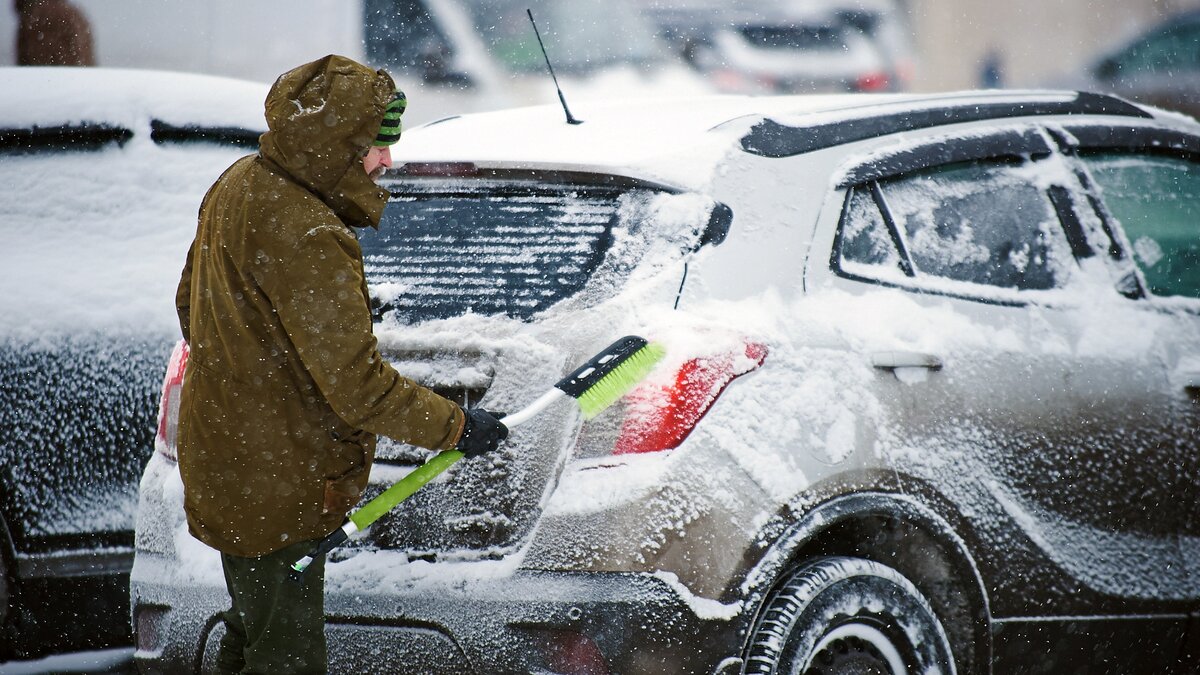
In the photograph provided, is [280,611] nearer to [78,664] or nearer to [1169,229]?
[78,664]

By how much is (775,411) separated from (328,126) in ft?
3.49

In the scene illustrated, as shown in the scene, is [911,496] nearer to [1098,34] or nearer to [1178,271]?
[1178,271]

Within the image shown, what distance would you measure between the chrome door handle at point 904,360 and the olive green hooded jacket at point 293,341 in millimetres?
970

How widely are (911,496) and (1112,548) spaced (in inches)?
31.1

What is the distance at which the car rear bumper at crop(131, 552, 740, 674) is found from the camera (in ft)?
9.23

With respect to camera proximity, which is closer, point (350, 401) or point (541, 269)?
point (350, 401)

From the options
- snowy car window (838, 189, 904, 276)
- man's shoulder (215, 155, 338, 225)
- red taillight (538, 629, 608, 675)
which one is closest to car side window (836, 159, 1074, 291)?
snowy car window (838, 189, 904, 276)

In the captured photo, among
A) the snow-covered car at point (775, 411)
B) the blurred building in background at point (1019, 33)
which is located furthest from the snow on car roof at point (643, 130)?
the blurred building in background at point (1019, 33)

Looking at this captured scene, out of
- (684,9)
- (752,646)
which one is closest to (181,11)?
(684,9)

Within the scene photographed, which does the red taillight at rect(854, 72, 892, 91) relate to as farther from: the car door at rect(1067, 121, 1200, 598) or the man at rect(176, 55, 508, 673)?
the man at rect(176, 55, 508, 673)

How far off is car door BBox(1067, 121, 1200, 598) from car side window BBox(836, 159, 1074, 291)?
256 mm

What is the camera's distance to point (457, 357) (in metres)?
3.08

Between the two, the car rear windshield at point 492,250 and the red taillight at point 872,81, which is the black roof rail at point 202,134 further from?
the red taillight at point 872,81

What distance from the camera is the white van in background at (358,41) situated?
9852mm
